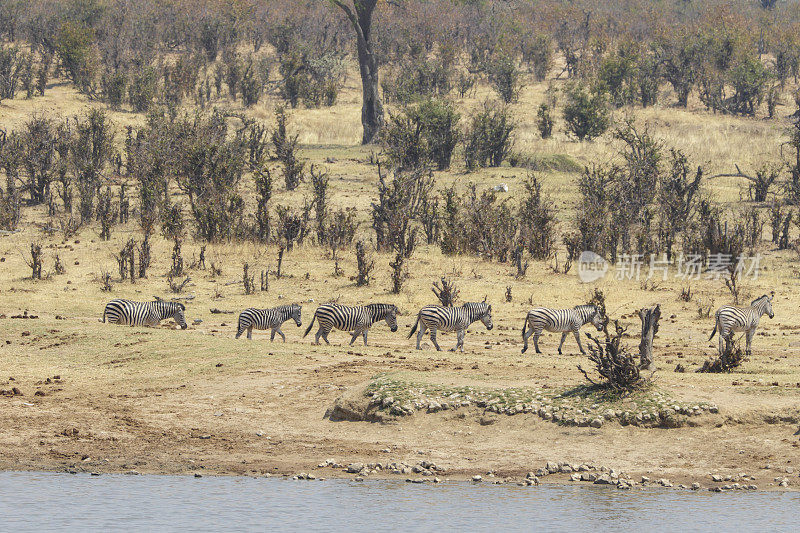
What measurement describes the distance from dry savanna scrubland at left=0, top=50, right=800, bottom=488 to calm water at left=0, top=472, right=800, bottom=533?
1.93 feet

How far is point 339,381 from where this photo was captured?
1620 centimetres

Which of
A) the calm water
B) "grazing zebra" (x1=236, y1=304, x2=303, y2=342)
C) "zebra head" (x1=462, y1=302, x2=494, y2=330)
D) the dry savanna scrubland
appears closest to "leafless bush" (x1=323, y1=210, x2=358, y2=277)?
the dry savanna scrubland

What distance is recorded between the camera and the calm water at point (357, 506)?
11.1 metres

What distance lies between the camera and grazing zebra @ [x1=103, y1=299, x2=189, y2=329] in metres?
21.1

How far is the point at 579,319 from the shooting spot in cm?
1945

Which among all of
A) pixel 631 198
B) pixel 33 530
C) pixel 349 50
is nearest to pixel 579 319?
pixel 33 530

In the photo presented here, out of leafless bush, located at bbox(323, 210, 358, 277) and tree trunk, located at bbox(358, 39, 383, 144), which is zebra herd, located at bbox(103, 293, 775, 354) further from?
tree trunk, located at bbox(358, 39, 383, 144)

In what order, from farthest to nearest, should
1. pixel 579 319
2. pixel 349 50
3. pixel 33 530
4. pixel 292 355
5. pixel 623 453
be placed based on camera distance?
pixel 349 50
pixel 579 319
pixel 292 355
pixel 623 453
pixel 33 530

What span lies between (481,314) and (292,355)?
4341 millimetres

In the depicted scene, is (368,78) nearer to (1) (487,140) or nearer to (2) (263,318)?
(1) (487,140)

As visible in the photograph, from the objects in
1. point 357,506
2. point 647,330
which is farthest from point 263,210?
point 357,506

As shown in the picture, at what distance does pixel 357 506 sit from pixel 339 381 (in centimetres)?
457

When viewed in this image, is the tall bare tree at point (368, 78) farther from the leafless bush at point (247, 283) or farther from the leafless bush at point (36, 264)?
the leafless bush at point (36, 264)

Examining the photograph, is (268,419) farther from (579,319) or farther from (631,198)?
(631,198)
